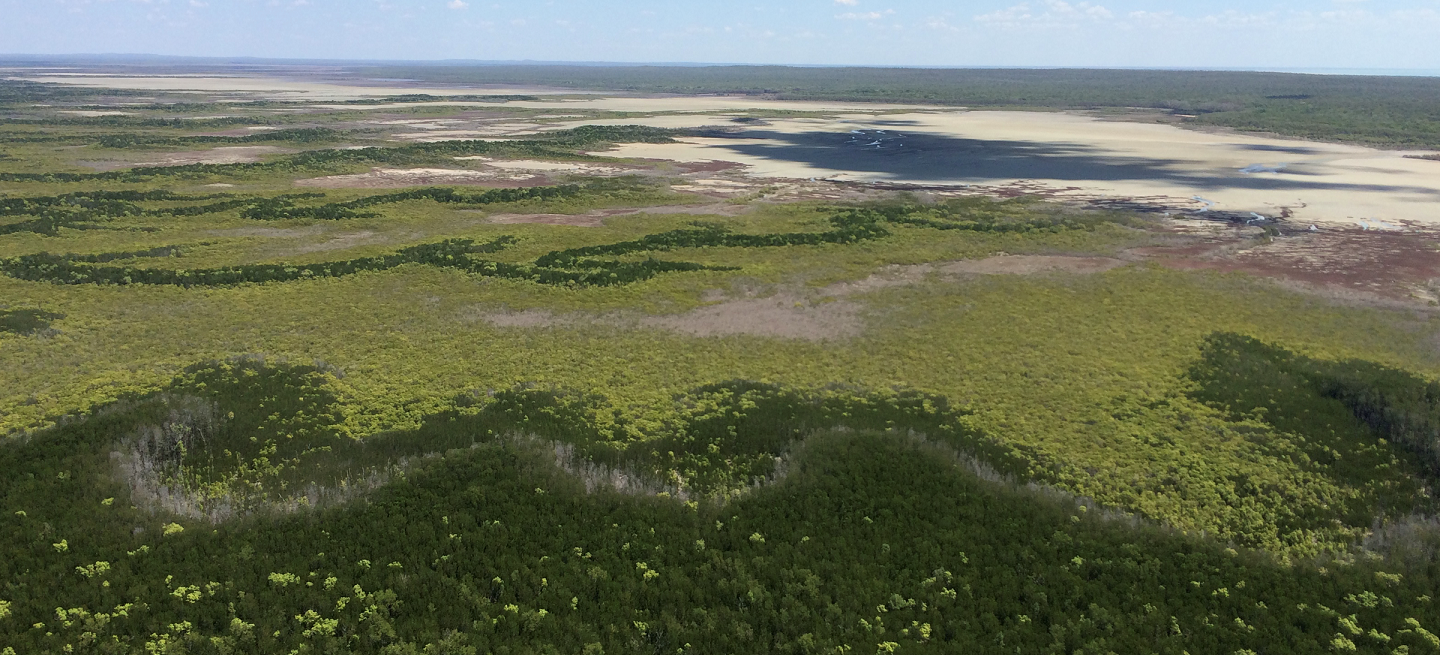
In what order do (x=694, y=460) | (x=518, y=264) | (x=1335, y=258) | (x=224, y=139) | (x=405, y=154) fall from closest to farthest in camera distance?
(x=694, y=460) → (x=518, y=264) → (x=1335, y=258) → (x=405, y=154) → (x=224, y=139)

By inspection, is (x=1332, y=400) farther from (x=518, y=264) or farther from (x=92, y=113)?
(x=92, y=113)

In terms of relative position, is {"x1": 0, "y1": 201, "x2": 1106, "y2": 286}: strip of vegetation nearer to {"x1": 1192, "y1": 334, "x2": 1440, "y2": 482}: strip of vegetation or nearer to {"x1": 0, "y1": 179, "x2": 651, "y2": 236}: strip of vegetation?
{"x1": 0, "y1": 179, "x2": 651, "y2": 236}: strip of vegetation

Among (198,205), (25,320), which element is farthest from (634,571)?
(198,205)

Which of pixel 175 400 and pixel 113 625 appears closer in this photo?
pixel 113 625

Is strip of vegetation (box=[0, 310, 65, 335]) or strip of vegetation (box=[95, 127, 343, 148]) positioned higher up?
strip of vegetation (box=[95, 127, 343, 148])

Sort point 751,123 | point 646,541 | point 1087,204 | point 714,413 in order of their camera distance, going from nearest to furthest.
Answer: point 646,541 < point 714,413 < point 1087,204 < point 751,123

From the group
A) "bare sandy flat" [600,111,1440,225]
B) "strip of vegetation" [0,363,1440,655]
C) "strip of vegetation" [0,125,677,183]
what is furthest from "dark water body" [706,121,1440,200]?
"strip of vegetation" [0,363,1440,655]

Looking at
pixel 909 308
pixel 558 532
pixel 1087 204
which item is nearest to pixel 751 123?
pixel 1087 204

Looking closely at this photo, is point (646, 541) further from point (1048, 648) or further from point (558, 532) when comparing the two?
point (1048, 648)
